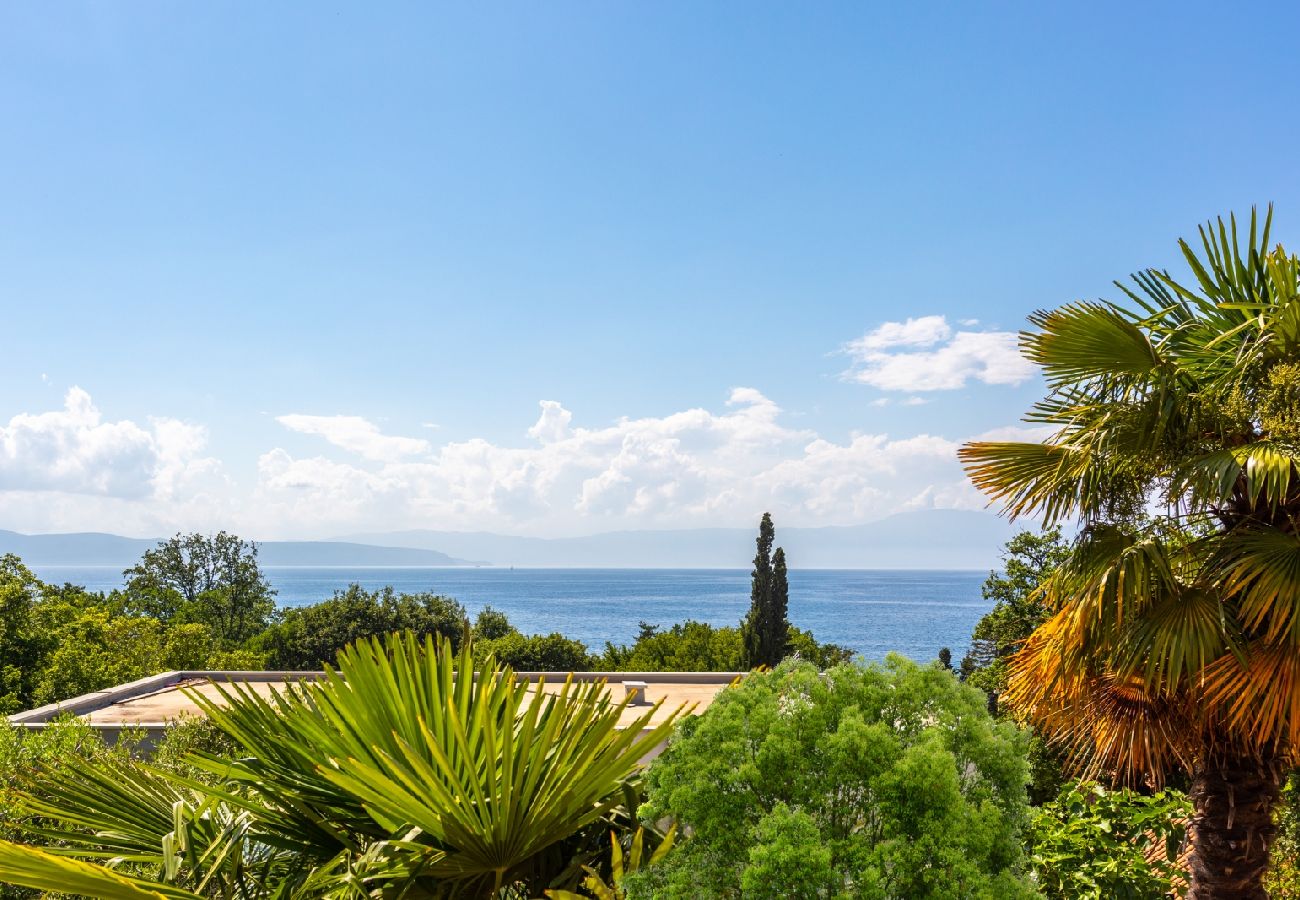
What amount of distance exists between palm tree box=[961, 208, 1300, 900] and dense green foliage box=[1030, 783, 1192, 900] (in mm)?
355

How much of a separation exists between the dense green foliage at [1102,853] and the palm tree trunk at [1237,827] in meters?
0.34

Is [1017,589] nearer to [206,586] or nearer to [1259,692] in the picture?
[1259,692]

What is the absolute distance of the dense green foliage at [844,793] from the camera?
6.97 ft

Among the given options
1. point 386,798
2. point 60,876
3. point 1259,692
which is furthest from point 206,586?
point 1259,692

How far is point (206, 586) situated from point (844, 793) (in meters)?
57.2

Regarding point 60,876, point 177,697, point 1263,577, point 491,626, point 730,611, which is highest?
point 1263,577

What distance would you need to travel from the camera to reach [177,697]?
49.4 ft

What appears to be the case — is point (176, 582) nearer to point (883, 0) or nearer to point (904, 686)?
point (883, 0)

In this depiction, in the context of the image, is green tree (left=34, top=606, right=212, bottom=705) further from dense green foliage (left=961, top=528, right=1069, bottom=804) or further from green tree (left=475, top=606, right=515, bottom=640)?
dense green foliage (left=961, top=528, right=1069, bottom=804)

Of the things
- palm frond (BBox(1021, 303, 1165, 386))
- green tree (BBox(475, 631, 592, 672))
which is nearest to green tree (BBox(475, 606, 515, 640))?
green tree (BBox(475, 631, 592, 672))

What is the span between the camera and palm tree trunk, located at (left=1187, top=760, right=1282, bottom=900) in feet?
16.0

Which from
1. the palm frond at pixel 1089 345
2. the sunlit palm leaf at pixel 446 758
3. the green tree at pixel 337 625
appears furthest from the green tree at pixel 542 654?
the sunlit palm leaf at pixel 446 758

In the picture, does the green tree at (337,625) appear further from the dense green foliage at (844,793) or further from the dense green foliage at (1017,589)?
the dense green foliage at (844,793)

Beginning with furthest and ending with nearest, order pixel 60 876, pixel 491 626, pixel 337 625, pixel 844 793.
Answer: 1. pixel 491 626
2. pixel 337 625
3. pixel 844 793
4. pixel 60 876
